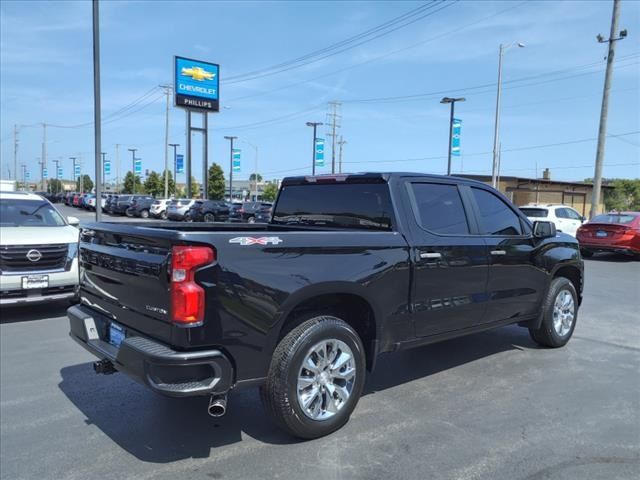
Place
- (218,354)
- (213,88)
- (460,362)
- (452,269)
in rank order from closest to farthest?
(218,354) < (452,269) < (460,362) < (213,88)

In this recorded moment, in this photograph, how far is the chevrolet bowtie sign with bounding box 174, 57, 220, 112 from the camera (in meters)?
36.2

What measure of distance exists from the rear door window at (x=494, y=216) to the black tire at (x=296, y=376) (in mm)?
2124

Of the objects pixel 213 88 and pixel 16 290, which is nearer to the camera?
pixel 16 290

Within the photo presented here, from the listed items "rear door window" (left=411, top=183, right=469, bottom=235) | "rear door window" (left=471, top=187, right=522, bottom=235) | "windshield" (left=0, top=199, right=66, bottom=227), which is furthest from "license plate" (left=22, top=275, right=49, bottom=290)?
"rear door window" (left=471, top=187, right=522, bottom=235)

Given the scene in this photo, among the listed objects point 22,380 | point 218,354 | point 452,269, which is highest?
point 452,269

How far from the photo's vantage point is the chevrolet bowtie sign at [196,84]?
36156 mm

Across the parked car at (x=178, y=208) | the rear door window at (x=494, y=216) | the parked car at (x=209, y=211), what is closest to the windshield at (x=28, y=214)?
A: the rear door window at (x=494, y=216)

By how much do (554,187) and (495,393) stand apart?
5115 cm

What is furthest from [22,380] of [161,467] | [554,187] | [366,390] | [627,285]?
[554,187]

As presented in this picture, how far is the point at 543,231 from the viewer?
18.9 ft

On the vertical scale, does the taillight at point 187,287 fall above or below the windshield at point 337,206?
below

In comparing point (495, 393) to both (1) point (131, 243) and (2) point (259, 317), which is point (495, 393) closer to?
(2) point (259, 317)

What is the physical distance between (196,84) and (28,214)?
100 ft

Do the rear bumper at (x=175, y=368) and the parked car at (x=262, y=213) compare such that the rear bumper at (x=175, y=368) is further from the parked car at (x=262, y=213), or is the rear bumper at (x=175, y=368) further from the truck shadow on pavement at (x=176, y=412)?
the parked car at (x=262, y=213)
